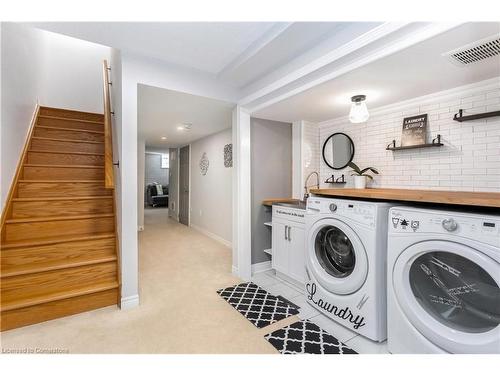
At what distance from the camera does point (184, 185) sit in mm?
5762

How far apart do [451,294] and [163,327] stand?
1.89 metres

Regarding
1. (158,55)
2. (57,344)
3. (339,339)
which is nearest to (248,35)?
(158,55)

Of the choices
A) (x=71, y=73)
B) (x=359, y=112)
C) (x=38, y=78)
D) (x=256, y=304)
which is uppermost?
(x=71, y=73)

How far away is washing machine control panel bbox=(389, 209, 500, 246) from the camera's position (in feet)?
3.48

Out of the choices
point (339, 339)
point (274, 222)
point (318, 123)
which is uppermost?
point (318, 123)

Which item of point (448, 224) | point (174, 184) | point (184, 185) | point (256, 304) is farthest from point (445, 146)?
point (174, 184)

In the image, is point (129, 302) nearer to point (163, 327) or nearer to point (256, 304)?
point (163, 327)

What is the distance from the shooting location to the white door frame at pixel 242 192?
8.60 feet

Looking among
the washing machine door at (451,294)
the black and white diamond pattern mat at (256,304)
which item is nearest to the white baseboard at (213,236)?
the black and white diamond pattern mat at (256,304)

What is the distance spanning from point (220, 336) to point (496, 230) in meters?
1.70

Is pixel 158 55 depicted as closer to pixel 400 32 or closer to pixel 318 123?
pixel 400 32

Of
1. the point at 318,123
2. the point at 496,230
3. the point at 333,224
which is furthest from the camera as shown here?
the point at 318,123

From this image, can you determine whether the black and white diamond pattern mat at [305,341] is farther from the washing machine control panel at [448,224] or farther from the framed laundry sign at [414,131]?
the framed laundry sign at [414,131]

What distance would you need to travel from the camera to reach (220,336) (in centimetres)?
162
